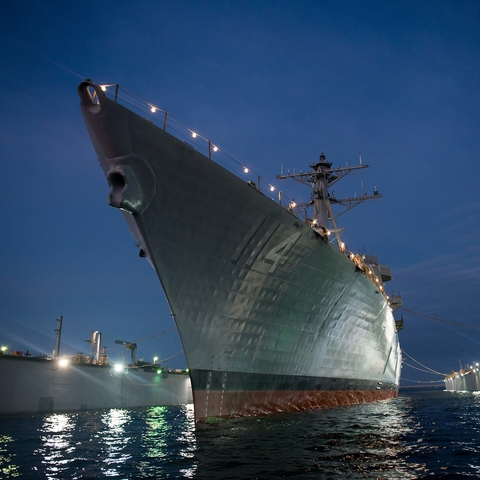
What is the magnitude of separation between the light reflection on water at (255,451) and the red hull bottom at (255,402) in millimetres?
468

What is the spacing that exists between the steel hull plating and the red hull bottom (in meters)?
0.04

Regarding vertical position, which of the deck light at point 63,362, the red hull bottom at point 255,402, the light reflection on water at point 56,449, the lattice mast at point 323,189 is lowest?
the light reflection on water at point 56,449

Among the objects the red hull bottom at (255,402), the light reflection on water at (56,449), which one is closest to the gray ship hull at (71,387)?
the light reflection on water at (56,449)

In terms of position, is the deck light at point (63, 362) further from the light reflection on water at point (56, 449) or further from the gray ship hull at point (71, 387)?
the light reflection on water at point (56, 449)

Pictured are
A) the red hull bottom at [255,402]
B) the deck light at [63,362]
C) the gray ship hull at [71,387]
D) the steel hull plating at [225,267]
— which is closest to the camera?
the steel hull plating at [225,267]

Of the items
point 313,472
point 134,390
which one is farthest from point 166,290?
point 134,390

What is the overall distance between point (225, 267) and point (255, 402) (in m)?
4.78

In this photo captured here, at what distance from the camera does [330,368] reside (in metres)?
17.2

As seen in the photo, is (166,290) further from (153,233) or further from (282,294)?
(282,294)

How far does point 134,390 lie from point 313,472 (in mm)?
25454

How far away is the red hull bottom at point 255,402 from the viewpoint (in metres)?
11.8

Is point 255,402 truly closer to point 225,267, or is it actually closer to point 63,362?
point 225,267

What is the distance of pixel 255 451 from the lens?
7.91 metres

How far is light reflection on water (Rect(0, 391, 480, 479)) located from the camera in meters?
6.53
